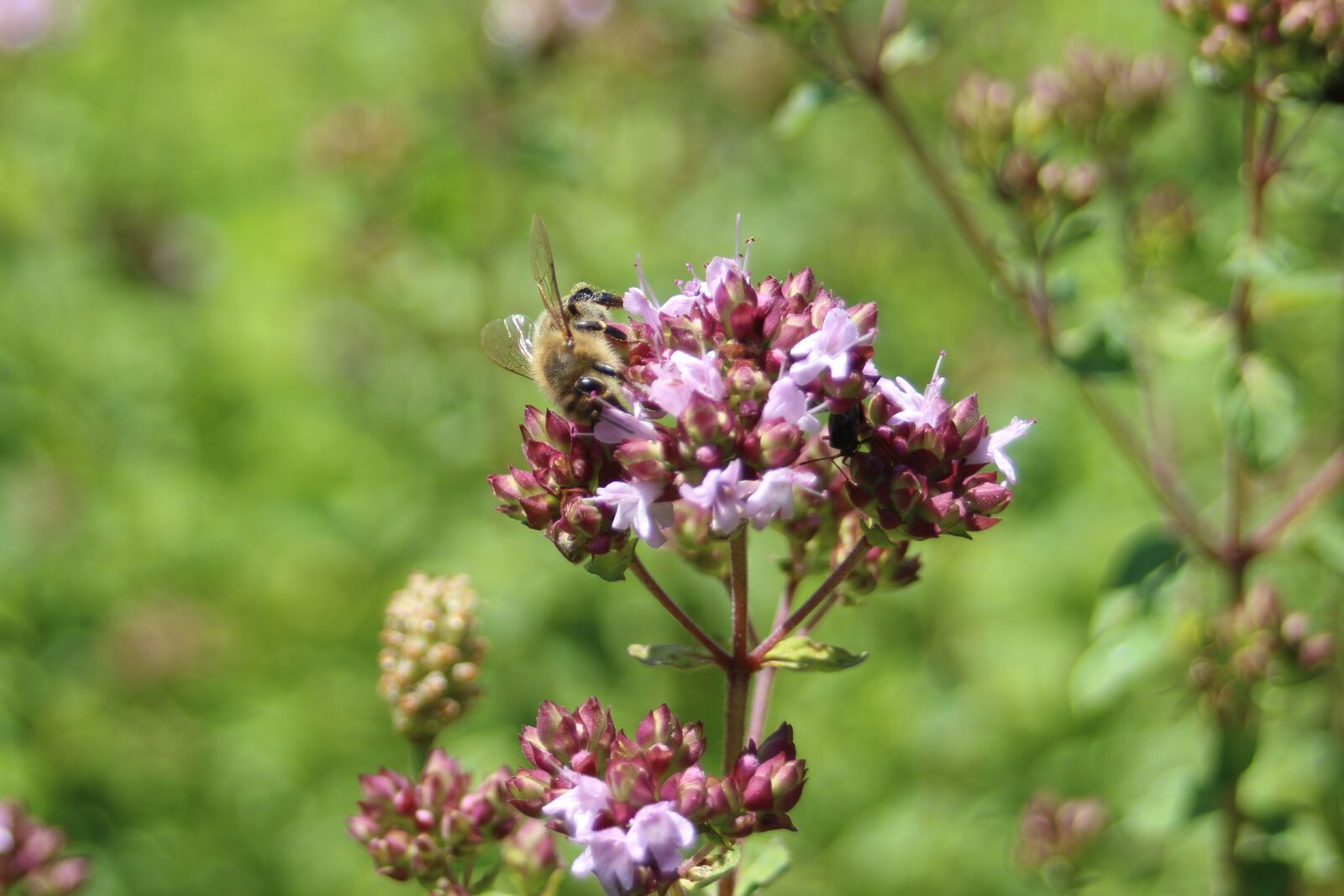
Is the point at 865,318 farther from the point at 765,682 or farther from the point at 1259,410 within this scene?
the point at 1259,410

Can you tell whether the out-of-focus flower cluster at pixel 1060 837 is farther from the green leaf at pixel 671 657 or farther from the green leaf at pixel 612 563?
the green leaf at pixel 612 563

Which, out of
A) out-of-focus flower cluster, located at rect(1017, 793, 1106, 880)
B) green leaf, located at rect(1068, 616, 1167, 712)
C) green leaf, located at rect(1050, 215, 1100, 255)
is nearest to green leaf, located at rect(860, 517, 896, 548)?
green leaf, located at rect(1068, 616, 1167, 712)

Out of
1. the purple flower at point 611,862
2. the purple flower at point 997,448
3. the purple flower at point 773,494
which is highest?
the purple flower at point 997,448

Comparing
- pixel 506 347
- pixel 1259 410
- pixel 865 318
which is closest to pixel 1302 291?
pixel 1259 410

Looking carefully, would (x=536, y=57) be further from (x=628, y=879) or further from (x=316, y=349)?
(x=628, y=879)

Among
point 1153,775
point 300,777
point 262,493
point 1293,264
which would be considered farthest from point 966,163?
point 262,493

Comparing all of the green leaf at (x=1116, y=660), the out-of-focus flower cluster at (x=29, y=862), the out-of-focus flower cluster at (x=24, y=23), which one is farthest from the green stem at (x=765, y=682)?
the out-of-focus flower cluster at (x=24, y=23)
